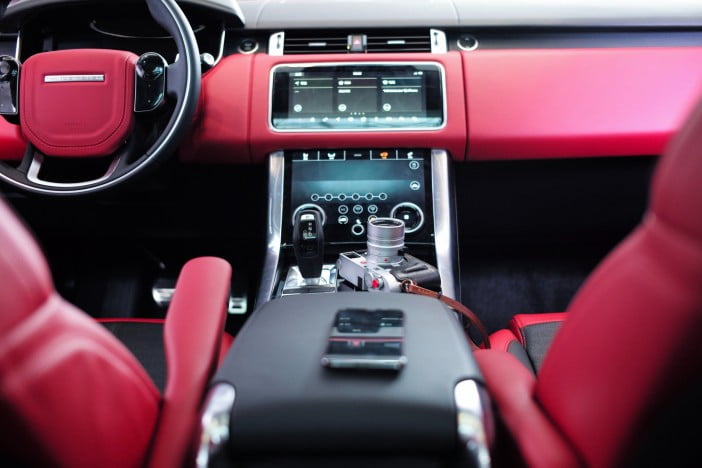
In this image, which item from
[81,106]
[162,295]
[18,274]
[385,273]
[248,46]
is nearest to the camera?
[18,274]

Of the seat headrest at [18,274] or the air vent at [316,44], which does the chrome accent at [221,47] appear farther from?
the seat headrest at [18,274]

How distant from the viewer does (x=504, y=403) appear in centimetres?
61

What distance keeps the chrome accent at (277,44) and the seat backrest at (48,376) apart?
1.14 metres

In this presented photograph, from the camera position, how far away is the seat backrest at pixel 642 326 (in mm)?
394

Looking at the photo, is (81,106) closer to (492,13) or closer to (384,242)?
(384,242)

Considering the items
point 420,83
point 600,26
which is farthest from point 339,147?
point 600,26

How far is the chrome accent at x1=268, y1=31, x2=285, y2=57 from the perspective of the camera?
148 centimetres

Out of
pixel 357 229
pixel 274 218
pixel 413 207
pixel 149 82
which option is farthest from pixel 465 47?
pixel 149 82

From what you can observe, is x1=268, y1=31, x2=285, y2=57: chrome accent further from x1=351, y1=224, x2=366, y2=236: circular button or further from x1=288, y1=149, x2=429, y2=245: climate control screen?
x1=351, y1=224, x2=366, y2=236: circular button

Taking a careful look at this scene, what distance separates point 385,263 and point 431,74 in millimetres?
515

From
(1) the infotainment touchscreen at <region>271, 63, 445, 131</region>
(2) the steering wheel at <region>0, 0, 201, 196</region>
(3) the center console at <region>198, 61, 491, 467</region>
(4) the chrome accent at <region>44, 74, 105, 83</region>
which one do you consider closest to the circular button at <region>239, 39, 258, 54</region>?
(1) the infotainment touchscreen at <region>271, 63, 445, 131</region>

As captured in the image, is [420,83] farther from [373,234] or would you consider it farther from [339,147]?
[373,234]

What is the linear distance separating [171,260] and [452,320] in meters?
1.41

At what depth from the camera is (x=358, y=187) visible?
57.2 inches
